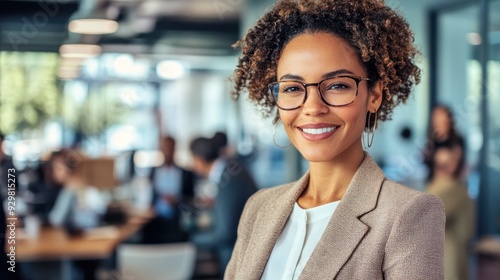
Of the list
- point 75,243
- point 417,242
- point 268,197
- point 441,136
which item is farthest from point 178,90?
point 417,242

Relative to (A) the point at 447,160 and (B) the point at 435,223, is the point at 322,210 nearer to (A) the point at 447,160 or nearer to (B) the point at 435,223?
(B) the point at 435,223

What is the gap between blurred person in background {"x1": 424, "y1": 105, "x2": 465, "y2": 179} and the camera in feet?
16.7

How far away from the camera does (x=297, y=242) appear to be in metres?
1.35

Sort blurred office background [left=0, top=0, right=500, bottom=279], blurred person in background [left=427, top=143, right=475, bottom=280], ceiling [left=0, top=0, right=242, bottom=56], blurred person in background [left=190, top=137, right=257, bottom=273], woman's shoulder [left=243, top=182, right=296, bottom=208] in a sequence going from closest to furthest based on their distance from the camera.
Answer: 1. woman's shoulder [left=243, top=182, right=296, bottom=208]
2. blurred person in background [left=427, top=143, right=475, bottom=280]
3. blurred person in background [left=190, top=137, right=257, bottom=273]
4. blurred office background [left=0, top=0, right=500, bottom=279]
5. ceiling [left=0, top=0, right=242, bottom=56]

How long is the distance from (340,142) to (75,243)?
14.1ft

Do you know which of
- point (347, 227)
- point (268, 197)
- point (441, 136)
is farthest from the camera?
point (441, 136)

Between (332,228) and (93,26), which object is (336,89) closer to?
(332,228)

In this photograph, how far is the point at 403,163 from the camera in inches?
205

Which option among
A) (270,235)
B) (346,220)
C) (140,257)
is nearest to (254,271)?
(270,235)

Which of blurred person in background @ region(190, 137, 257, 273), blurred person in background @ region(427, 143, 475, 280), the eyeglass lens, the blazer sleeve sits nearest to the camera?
the blazer sleeve

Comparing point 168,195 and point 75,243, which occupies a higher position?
point 168,195

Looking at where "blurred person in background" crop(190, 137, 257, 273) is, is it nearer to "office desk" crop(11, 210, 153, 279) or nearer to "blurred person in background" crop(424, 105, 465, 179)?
"office desk" crop(11, 210, 153, 279)

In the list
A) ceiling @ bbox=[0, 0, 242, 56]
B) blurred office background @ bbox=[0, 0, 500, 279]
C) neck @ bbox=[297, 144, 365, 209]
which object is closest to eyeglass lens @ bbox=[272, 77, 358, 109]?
neck @ bbox=[297, 144, 365, 209]

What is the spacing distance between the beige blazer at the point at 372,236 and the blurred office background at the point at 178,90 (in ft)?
12.2
